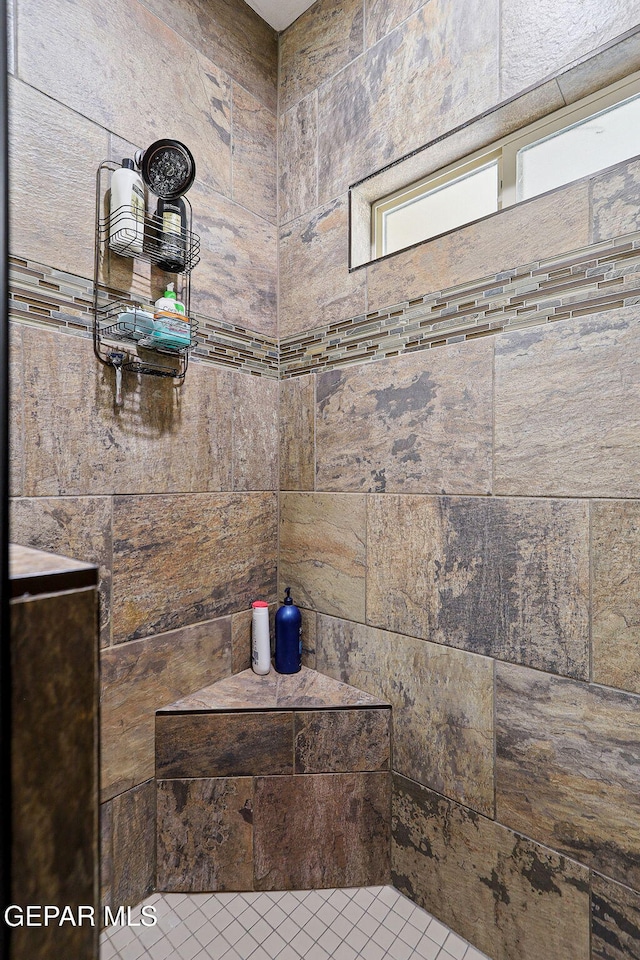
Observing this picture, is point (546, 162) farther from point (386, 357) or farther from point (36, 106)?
point (36, 106)

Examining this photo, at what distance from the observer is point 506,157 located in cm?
133

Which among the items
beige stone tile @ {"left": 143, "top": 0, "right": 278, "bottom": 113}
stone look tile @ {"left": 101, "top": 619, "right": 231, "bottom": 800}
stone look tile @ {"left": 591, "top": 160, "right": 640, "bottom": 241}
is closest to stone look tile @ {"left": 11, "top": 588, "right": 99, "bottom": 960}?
stone look tile @ {"left": 101, "top": 619, "right": 231, "bottom": 800}

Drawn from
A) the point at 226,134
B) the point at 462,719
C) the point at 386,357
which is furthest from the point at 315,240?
the point at 462,719

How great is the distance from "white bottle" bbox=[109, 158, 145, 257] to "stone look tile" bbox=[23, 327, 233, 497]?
29 cm

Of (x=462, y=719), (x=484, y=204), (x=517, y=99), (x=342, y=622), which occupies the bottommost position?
(x=462, y=719)

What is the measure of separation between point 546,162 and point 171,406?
4.10ft

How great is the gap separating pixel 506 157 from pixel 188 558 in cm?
150

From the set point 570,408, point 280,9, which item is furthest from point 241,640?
point 280,9

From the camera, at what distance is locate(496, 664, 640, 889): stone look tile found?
1.02 metres

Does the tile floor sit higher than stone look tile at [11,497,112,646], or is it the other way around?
stone look tile at [11,497,112,646]

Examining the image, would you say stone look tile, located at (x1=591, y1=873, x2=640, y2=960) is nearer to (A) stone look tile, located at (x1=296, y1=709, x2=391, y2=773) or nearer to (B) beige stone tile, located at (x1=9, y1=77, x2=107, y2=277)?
(A) stone look tile, located at (x1=296, y1=709, x2=391, y2=773)

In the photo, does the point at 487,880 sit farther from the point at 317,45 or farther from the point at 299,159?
the point at 317,45

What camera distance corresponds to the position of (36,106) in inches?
45.5

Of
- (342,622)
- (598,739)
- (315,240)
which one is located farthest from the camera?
(315,240)
